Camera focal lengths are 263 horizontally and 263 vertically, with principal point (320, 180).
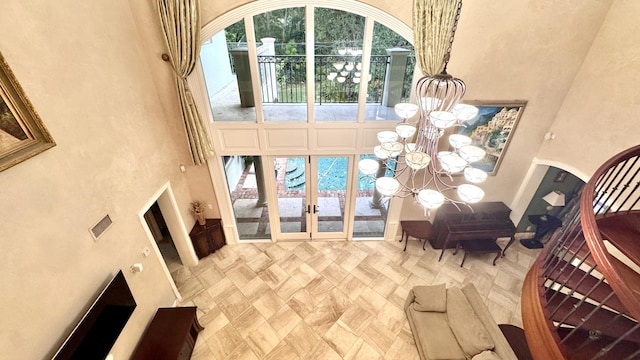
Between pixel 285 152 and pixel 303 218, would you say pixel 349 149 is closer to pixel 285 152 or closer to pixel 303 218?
pixel 285 152

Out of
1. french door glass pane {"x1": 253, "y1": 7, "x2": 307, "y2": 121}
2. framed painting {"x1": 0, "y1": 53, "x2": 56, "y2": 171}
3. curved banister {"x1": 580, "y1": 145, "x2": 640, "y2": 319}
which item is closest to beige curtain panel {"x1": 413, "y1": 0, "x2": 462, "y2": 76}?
french door glass pane {"x1": 253, "y1": 7, "x2": 307, "y2": 121}

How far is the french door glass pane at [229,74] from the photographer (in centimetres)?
420

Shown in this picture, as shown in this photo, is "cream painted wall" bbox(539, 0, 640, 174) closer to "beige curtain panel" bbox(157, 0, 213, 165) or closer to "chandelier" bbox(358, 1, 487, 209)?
"chandelier" bbox(358, 1, 487, 209)

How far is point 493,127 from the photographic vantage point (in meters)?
4.93

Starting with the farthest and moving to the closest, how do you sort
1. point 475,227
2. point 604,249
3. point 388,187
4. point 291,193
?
point 291,193
point 475,227
point 388,187
point 604,249

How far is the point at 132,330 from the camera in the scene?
3535 millimetres

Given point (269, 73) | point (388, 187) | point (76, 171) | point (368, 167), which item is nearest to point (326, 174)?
point (269, 73)

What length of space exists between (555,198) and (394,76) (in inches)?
159

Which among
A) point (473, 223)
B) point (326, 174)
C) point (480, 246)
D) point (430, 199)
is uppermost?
point (430, 199)

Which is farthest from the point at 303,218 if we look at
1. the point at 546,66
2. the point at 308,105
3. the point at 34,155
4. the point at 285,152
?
the point at 546,66

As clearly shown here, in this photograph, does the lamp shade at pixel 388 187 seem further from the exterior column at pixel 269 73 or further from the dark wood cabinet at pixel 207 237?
the dark wood cabinet at pixel 207 237

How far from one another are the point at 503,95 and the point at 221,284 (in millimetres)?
6232

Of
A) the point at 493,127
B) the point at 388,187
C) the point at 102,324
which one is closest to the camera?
the point at 388,187

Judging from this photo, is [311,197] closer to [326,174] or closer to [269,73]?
[326,174]
